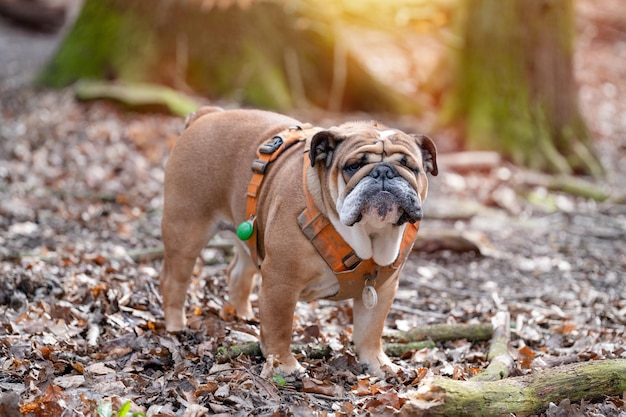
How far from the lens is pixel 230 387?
4.31 meters

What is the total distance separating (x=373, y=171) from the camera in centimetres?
413

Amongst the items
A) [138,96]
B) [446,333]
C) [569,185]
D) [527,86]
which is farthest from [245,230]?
[527,86]

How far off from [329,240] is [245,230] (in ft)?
2.18

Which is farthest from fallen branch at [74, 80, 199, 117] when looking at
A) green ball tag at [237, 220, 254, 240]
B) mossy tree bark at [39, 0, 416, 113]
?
green ball tag at [237, 220, 254, 240]

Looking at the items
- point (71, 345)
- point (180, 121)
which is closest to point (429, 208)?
point (180, 121)

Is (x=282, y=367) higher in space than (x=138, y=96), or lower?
lower

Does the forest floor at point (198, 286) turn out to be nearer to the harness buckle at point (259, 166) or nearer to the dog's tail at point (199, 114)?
the harness buckle at point (259, 166)

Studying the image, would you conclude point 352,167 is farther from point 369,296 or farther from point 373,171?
point 369,296

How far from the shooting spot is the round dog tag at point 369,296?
468 centimetres

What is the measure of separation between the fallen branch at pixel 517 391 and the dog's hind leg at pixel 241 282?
2250 millimetres

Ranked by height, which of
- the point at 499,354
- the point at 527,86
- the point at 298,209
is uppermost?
the point at 527,86

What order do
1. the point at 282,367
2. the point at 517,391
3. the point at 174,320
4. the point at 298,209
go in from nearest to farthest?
the point at 517,391 → the point at 298,209 → the point at 282,367 → the point at 174,320

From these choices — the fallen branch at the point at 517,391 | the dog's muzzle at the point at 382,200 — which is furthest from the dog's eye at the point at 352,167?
the fallen branch at the point at 517,391

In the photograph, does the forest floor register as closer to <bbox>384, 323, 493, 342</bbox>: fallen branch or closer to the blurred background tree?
<bbox>384, 323, 493, 342</bbox>: fallen branch
